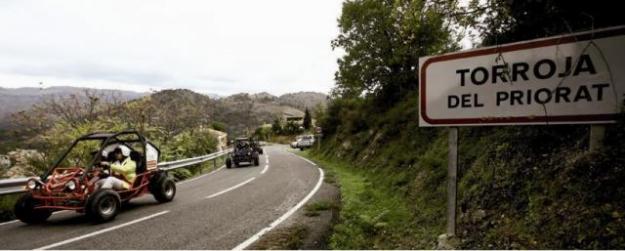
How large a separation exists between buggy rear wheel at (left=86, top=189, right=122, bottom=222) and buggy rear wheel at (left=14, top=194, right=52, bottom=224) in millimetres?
1277

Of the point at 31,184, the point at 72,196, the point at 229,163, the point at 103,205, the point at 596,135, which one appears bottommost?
the point at 229,163

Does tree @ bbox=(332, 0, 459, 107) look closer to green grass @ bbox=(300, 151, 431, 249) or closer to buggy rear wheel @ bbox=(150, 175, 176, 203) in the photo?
green grass @ bbox=(300, 151, 431, 249)

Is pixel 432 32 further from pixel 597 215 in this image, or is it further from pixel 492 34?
pixel 597 215

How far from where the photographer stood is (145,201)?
32.2ft

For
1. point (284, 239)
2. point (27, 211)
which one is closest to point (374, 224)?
point (284, 239)

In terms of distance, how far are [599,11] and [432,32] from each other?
562 inches

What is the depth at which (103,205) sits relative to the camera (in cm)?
716

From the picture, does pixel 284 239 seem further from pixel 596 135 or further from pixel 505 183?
pixel 596 135

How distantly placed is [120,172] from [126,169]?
0.14 metres

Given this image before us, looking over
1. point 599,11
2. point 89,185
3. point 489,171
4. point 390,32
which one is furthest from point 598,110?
point 390,32

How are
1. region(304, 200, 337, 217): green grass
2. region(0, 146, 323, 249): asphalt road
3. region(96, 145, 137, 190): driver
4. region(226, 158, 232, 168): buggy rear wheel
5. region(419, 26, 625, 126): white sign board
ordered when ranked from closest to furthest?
region(419, 26, 625, 126): white sign board < region(0, 146, 323, 249): asphalt road < region(304, 200, 337, 217): green grass < region(96, 145, 137, 190): driver < region(226, 158, 232, 168): buggy rear wheel

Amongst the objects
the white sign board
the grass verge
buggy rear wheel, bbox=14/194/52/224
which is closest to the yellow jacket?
buggy rear wheel, bbox=14/194/52/224

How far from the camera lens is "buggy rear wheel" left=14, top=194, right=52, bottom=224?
23.1 feet

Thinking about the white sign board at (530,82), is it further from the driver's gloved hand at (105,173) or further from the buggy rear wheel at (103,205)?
the driver's gloved hand at (105,173)
